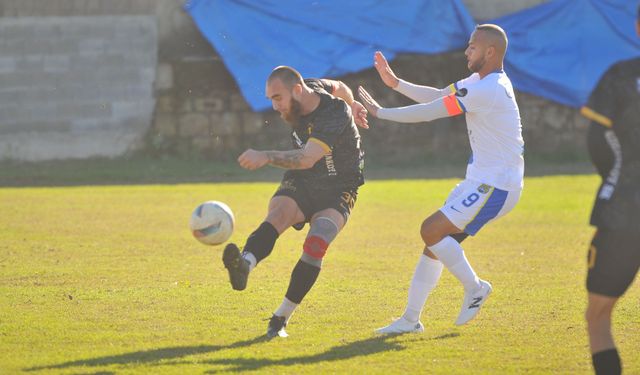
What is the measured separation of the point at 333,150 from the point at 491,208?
4.83 ft

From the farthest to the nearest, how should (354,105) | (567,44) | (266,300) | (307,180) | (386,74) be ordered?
(567,44), (266,300), (354,105), (386,74), (307,180)

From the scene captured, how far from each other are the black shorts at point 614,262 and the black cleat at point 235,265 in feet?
9.75

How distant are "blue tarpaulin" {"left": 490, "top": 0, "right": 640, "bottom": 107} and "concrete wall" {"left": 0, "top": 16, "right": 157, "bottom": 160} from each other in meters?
8.43

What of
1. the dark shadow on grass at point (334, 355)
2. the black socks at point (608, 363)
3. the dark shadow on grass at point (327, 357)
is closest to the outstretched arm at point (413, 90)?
the dark shadow on grass at point (334, 355)

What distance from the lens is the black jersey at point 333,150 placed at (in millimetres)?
9117

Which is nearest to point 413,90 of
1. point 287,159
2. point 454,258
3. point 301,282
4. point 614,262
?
point 454,258

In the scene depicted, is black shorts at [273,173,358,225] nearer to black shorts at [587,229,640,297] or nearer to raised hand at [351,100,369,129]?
raised hand at [351,100,369,129]

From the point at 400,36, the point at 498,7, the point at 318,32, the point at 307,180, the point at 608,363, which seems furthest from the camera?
the point at 498,7

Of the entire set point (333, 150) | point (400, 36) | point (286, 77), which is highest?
point (286, 77)

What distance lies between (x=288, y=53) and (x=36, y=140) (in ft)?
19.0

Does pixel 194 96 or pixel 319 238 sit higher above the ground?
pixel 319 238

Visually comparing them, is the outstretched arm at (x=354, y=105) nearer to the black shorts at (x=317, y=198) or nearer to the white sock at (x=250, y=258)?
the black shorts at (x=317, y=198)

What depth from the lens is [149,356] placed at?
8.15m

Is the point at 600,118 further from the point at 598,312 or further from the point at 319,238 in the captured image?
the point at 319,238
